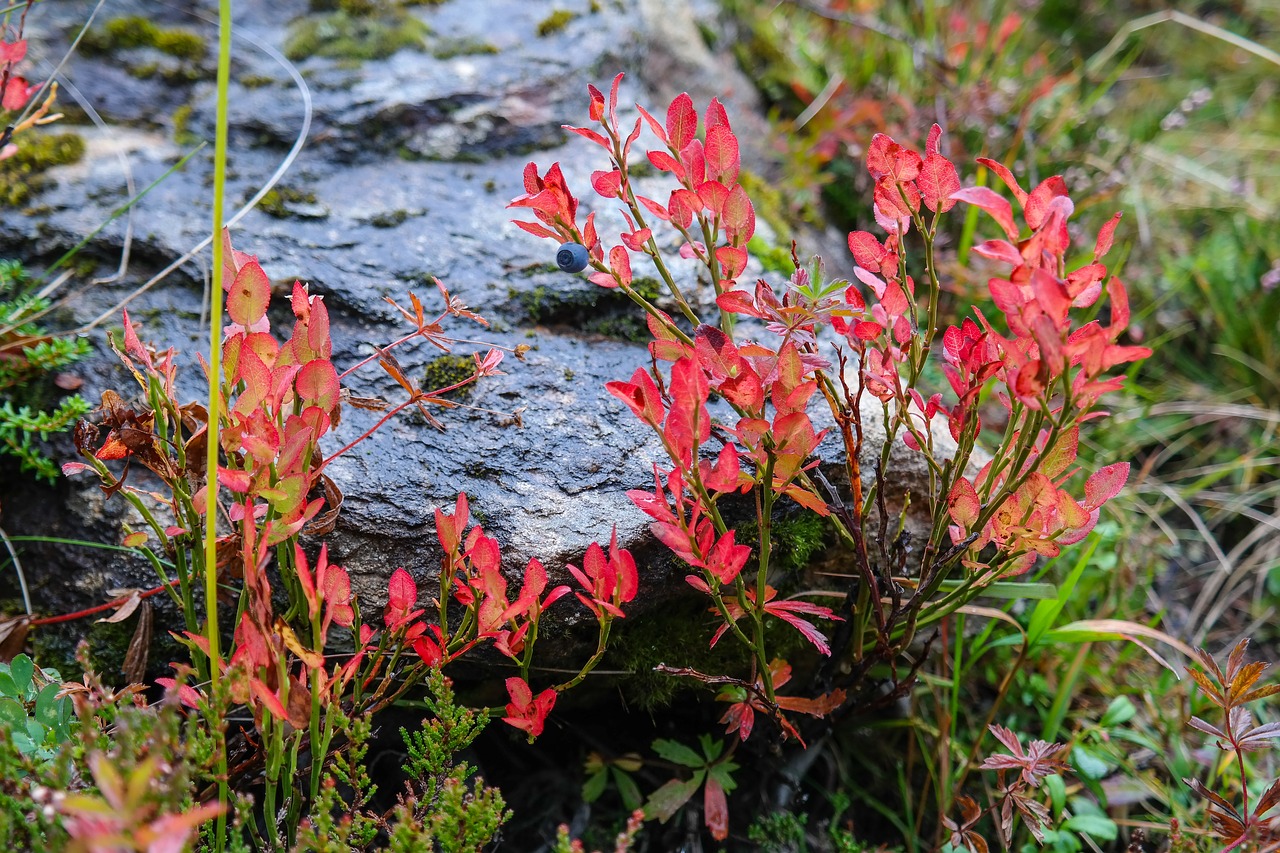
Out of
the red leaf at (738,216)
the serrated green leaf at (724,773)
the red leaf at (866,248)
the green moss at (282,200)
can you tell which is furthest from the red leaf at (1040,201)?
the green moss at (282,200)

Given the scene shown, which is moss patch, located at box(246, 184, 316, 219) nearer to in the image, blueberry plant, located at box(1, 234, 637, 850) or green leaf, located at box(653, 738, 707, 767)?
blueberry plant, located at box(1, 234, 637, 850)

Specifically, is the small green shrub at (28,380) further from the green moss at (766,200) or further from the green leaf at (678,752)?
the green moss at (766,200)

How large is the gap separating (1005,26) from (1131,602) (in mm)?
2439

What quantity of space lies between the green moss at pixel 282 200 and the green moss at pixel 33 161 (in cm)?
57

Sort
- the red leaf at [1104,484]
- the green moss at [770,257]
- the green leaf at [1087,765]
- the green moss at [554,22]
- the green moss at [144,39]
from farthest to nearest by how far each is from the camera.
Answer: the green moss at [554,22], the green moss at [144,39], the green moss at [770,257], the green leaf at [1087,765], the red leaf at [1104,484]

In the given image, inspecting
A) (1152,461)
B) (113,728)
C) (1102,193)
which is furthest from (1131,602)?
(113,728)

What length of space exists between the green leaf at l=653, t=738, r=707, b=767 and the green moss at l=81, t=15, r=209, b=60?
2.38 m

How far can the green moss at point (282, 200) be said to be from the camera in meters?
2.04

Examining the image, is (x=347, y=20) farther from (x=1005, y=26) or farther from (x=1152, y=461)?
(x=1152, y=461)

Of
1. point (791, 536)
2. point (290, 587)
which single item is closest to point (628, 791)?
point (791, 536)

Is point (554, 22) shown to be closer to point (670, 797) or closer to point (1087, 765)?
point (670, 797)

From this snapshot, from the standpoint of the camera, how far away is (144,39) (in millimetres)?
2551

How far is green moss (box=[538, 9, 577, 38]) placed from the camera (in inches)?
103

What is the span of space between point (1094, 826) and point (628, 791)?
95 cm
